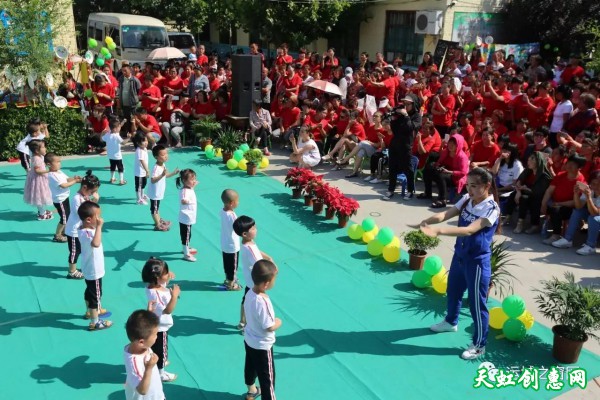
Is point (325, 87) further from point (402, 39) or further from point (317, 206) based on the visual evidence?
point (402, 39)

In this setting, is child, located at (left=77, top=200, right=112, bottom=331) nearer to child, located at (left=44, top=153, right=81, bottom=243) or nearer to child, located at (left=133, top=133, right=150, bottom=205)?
child, located at (left=44, top=153, right=81, bottom=243)

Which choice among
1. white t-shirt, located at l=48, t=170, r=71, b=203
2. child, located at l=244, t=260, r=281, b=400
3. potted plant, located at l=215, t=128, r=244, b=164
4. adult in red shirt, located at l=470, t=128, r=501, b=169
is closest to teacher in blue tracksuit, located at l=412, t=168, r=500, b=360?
child, located at l=244, t=260, r=281, b=400

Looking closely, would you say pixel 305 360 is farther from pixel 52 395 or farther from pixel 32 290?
pixel 32 290

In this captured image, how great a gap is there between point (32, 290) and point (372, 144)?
6643 mm

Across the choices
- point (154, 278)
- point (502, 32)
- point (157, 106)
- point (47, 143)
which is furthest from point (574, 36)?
point (154, 278)

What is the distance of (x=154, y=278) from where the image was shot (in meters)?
4.38

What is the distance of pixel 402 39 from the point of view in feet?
63.5

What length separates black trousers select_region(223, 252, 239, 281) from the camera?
6012 mm

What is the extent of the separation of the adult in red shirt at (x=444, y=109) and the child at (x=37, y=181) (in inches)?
292

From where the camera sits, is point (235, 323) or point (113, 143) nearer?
point (235, 323)

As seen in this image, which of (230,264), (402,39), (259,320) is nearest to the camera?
(259,320)

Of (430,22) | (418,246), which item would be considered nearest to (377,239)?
(418,246)

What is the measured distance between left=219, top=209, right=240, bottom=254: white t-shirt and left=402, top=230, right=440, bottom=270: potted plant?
7.45ft

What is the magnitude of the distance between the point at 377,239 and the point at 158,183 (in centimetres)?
313
